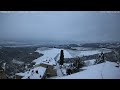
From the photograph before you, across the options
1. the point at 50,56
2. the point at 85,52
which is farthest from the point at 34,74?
the point at 85,52

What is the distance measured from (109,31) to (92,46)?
1.11 ft

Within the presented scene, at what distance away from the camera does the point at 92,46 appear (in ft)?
11.1

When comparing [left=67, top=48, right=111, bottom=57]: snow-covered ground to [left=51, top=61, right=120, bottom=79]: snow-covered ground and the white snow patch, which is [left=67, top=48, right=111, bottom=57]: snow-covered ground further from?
[left=51, top=61, right=120, bottom=79]: snow-covered ground

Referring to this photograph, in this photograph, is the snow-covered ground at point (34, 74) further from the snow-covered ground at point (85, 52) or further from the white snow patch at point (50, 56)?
the snow-covered ground at point (85, 52)

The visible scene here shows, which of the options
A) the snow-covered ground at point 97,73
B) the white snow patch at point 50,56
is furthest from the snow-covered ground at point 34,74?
the snow-covered ground at point 97,73

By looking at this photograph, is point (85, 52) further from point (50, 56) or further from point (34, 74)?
point (34, 74)

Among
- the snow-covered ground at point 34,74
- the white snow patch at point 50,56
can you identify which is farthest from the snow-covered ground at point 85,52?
the snow-covered ground at point 34,74

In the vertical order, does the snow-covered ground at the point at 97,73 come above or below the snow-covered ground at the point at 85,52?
below

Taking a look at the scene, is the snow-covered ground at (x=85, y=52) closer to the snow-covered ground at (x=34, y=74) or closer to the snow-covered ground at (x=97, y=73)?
the snow-covered ground at (x=97, y=73)

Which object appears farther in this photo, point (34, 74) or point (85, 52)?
Result: point (85, 52)

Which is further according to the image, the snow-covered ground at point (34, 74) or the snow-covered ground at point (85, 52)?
the snow-covered ground at point (85, 52)

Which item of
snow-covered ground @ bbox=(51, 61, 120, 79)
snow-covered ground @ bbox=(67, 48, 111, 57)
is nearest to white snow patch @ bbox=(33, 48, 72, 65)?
snow-covered ground @ bbox=(67, 48, 111, 57)
